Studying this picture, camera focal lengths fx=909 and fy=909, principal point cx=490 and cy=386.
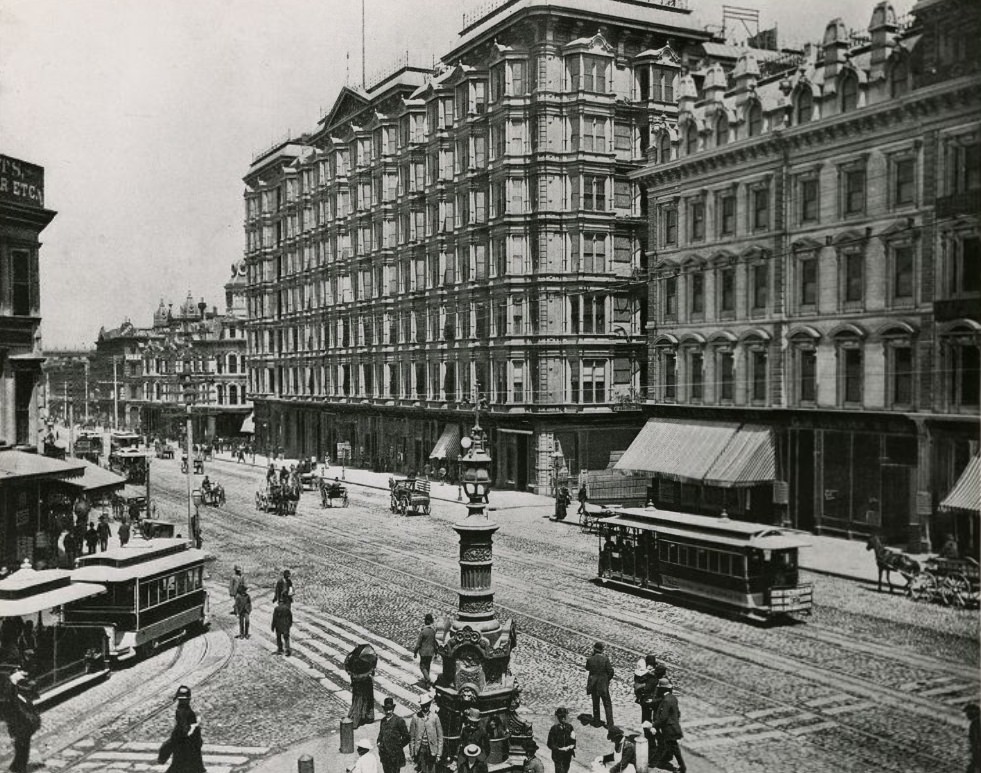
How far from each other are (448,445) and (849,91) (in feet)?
101

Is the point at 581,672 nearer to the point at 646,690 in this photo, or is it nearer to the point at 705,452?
the point at 646,690

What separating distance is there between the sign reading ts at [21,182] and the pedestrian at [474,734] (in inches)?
985

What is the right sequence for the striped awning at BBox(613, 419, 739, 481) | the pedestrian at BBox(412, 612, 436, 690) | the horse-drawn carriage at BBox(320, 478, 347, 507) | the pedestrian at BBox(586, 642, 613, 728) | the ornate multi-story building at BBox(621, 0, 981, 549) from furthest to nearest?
1. the horse-drawn carriage at BBox(320, 478, 347, 507)
2. the striped awning at BBox(613, 419, 739, 481)
3. the ornate multi-story building at BBox(621, 0, 981, 549)
4. the pedestrian at BBox(412, 612, 436, 690)
5. the pedestrian at BBox(586, 642, 613, 728)

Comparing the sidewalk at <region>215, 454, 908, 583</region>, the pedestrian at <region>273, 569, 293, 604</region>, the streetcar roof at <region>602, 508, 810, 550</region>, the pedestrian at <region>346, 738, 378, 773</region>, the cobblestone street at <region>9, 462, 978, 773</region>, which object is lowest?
the cobblestone street at <region>9, 462, 978, 773</region>

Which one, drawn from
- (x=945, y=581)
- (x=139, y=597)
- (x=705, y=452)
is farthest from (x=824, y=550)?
(x=139, y=597)

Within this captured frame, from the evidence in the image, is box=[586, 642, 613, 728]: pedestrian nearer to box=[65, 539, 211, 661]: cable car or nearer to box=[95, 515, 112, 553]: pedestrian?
box=[65, 539, 211, 661]: cable car

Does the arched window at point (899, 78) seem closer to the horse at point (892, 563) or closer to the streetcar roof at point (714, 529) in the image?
the horse at point (892, 563)

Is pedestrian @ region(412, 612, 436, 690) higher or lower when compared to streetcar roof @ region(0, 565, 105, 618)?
lower

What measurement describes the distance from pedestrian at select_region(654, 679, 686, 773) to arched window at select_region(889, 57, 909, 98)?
70.2ft

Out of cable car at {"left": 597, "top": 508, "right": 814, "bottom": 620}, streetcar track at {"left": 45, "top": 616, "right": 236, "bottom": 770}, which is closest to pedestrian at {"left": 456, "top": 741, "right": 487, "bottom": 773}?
streetcar track at {"left": 45, "top": 616, "right": 236, "bottom": 770}

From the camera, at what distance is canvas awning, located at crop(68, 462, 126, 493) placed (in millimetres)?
34000

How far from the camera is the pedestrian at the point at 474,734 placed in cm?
1344

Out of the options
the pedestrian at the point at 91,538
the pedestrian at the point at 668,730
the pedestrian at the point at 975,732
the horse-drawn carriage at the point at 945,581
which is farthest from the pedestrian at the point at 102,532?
the pedestrian at the point at 975,732

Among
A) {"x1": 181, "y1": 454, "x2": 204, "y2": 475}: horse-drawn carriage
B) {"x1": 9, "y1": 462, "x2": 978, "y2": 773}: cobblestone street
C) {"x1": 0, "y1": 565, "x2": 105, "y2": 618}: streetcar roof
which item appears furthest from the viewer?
{"x1": 181, "y1": 454, "x2": 204, "y2": 475}: horse-drawn carriage
